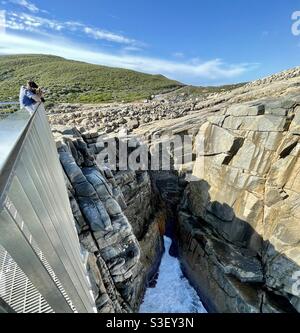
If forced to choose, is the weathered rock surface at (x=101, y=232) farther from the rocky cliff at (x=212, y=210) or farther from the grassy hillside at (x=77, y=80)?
the grassy hillside at (x=77, y=80)

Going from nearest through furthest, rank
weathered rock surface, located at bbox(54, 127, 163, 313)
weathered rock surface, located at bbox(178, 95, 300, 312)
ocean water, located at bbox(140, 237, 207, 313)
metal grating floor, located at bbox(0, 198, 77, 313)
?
metal grating floor, located at bbox(0, 198, 77, 313)
weathered rock surface, located at bbox(54, 127, 163, 313)
weathered rock surface, located at bbox(178, 95, 300, 312)
ocean water, located at bbox(140, 237, 207, 313)

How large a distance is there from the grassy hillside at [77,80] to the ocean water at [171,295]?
1939 inches

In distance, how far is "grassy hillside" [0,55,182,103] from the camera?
74.5 metres

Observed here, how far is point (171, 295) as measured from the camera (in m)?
22.3

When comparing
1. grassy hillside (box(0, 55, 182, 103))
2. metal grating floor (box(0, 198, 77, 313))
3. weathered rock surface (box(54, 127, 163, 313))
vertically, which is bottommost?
grassy hillside (box(0, 55, 182, 103))

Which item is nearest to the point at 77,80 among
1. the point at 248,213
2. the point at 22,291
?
the point at 248,213

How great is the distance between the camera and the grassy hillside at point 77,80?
7450cm

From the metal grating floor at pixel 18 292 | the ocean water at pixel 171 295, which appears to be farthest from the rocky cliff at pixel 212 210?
the metal grating floor at pixel 18 292

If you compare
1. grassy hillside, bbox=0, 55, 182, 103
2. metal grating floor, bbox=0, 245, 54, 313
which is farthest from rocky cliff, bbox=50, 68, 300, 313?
grassy hillside, bbox=0, 55, 182, 103

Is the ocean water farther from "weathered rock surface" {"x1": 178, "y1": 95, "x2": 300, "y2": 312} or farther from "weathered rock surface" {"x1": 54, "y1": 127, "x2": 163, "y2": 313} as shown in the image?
"weathered rock surface" {"x1": 54, "y1": 127, "x2": 163, "y2": 313}

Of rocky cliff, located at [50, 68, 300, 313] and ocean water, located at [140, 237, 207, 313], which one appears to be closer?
rocky cliff, located at [50, 68, 300, 313]

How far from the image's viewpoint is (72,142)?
57.0 ft

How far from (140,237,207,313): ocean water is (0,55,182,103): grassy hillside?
49239mm

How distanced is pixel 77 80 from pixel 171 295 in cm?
8237
